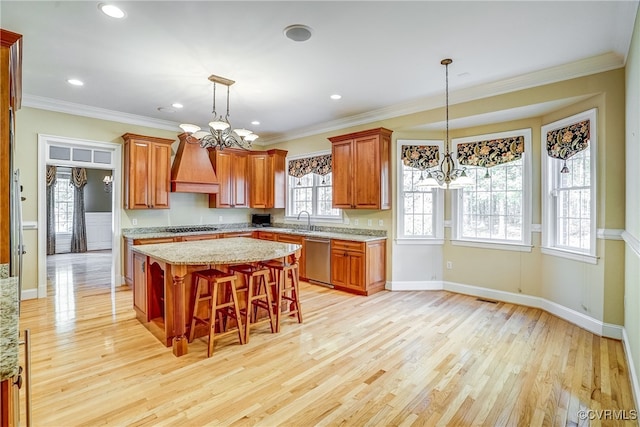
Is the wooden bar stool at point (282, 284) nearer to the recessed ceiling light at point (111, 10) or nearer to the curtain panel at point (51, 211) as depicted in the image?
the recessed ceiling light at point (111, 10)

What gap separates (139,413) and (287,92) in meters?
3.80

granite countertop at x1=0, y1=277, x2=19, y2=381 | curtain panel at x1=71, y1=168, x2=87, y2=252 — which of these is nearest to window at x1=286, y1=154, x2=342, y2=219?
granite countertop at x1=0, y1=277, x2=19, y2=381

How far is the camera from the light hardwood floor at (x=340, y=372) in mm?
2123

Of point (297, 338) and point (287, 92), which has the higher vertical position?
point (287, 92)

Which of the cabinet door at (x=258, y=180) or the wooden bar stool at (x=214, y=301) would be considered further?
the cabinet door at (x=258, y=180)

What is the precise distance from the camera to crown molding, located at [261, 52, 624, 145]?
3324 mm

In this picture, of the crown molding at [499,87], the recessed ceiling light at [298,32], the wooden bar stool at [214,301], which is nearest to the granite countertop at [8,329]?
the wooden bar stool at [214,301]

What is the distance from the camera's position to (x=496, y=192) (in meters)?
4.66

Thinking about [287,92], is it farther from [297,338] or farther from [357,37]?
[297,338]

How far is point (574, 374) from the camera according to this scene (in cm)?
260

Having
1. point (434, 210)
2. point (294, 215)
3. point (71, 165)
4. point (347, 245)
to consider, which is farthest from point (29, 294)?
point (434, 210)

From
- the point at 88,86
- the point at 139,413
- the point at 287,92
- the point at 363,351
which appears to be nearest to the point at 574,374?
the point at 363,351

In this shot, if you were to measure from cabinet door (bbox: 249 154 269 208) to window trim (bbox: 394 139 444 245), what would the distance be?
295 cm

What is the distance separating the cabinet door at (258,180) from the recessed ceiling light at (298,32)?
4076 mm
